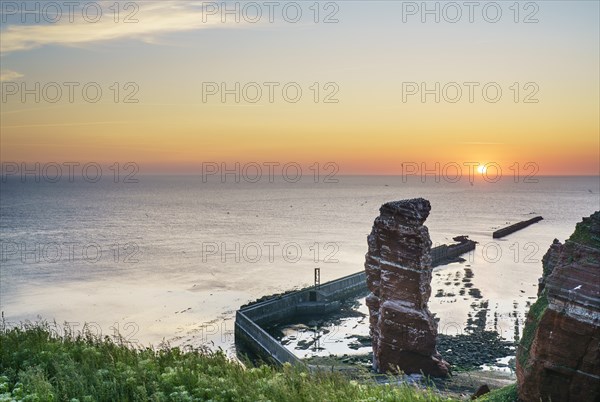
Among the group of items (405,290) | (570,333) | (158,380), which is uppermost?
(570,333)

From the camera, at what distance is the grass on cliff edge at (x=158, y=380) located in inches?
391

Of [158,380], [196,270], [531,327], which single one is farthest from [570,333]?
[196,270]

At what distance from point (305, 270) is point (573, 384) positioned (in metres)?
65.3

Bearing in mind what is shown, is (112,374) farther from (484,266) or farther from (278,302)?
(484,266)

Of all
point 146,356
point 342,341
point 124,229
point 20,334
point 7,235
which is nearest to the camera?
point 146,356

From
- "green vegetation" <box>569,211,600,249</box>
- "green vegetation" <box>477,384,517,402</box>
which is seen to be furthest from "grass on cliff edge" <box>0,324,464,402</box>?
"green vegetation" <box>569,211,600,249</box>

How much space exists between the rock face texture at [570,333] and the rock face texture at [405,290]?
17931 mm

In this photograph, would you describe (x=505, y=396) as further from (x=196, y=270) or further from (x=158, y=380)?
(x=196, y=270)

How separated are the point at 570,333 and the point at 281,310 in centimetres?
4039

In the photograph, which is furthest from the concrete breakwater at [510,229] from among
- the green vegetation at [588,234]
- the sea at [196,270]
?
the green vegetation at [588,234]

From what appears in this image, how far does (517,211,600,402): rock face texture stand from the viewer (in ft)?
33.9

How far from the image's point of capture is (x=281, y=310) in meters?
49.5

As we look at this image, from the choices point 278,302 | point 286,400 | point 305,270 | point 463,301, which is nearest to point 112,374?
point 286,400

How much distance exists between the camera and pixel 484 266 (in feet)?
260
